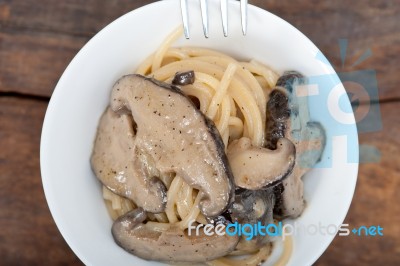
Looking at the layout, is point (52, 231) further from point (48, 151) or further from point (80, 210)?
point (48, 151)

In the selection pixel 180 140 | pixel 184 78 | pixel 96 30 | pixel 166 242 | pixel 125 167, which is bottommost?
pixel 166 242

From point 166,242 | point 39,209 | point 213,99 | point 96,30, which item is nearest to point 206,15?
point 213,99

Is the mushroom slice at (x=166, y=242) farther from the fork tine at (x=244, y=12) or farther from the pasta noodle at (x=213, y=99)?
the fork tine at (x=244, y=12)

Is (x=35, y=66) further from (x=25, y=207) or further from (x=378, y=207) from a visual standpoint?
(x=378, y=207)

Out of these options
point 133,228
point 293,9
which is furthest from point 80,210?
point 293,9

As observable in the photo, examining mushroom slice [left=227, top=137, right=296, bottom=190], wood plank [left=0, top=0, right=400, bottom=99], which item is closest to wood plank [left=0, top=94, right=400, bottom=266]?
wood plank [left=0, top=0, right=400, bottom=99]

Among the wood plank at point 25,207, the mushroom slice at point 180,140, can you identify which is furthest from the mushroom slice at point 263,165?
the wood plank at point 25,207
